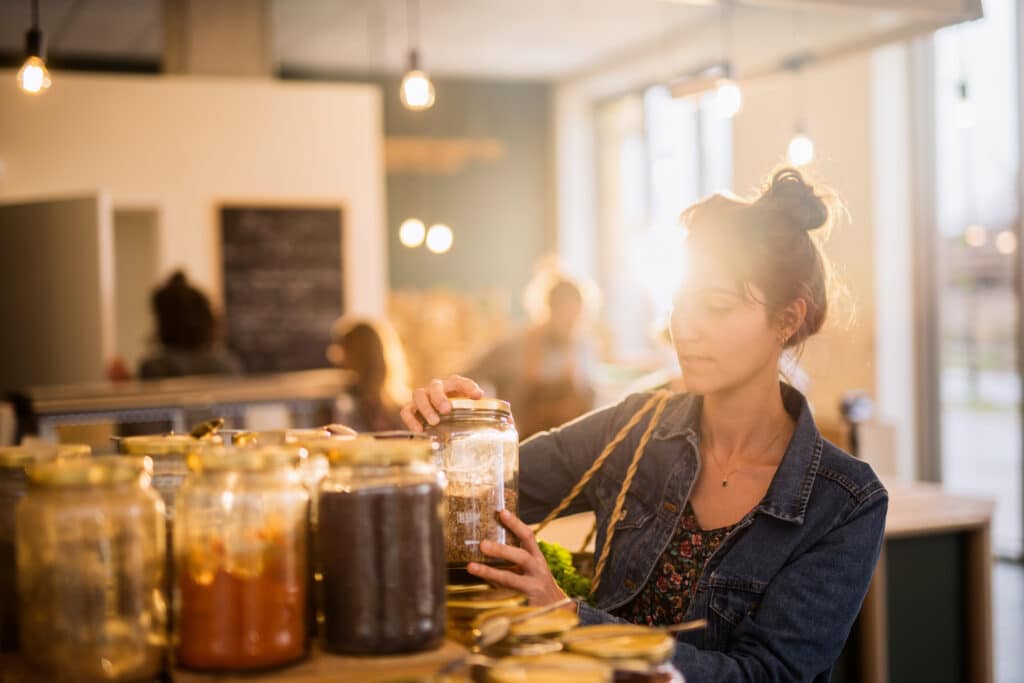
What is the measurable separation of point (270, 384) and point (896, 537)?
10.4ft

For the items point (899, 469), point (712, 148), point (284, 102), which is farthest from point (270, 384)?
point (712, 148)

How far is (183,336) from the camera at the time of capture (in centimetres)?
559

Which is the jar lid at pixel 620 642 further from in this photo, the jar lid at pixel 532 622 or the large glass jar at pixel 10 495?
the large glass jar at pixel 10 495

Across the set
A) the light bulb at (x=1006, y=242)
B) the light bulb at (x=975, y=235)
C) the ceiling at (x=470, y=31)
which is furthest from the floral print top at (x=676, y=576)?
the ceiling at (x=470, y=31)

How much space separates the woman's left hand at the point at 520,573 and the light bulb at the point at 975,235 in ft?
19.2

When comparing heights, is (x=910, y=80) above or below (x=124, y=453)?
above

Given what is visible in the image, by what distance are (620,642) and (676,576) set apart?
2.05 feet

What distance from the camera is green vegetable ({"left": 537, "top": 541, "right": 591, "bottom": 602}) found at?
193cm

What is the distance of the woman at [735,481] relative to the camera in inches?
66.4

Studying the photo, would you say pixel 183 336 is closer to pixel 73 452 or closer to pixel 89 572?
pixel 73 452

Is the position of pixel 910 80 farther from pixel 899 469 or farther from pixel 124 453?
pixel 124 453

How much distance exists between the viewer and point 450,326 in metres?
10.2

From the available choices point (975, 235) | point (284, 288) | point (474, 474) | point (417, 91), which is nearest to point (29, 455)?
point (474, 474)

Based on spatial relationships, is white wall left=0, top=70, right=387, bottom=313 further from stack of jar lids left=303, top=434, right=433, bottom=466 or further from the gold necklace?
stack of jar lids left=303, top=434, right=433, bottom=466
